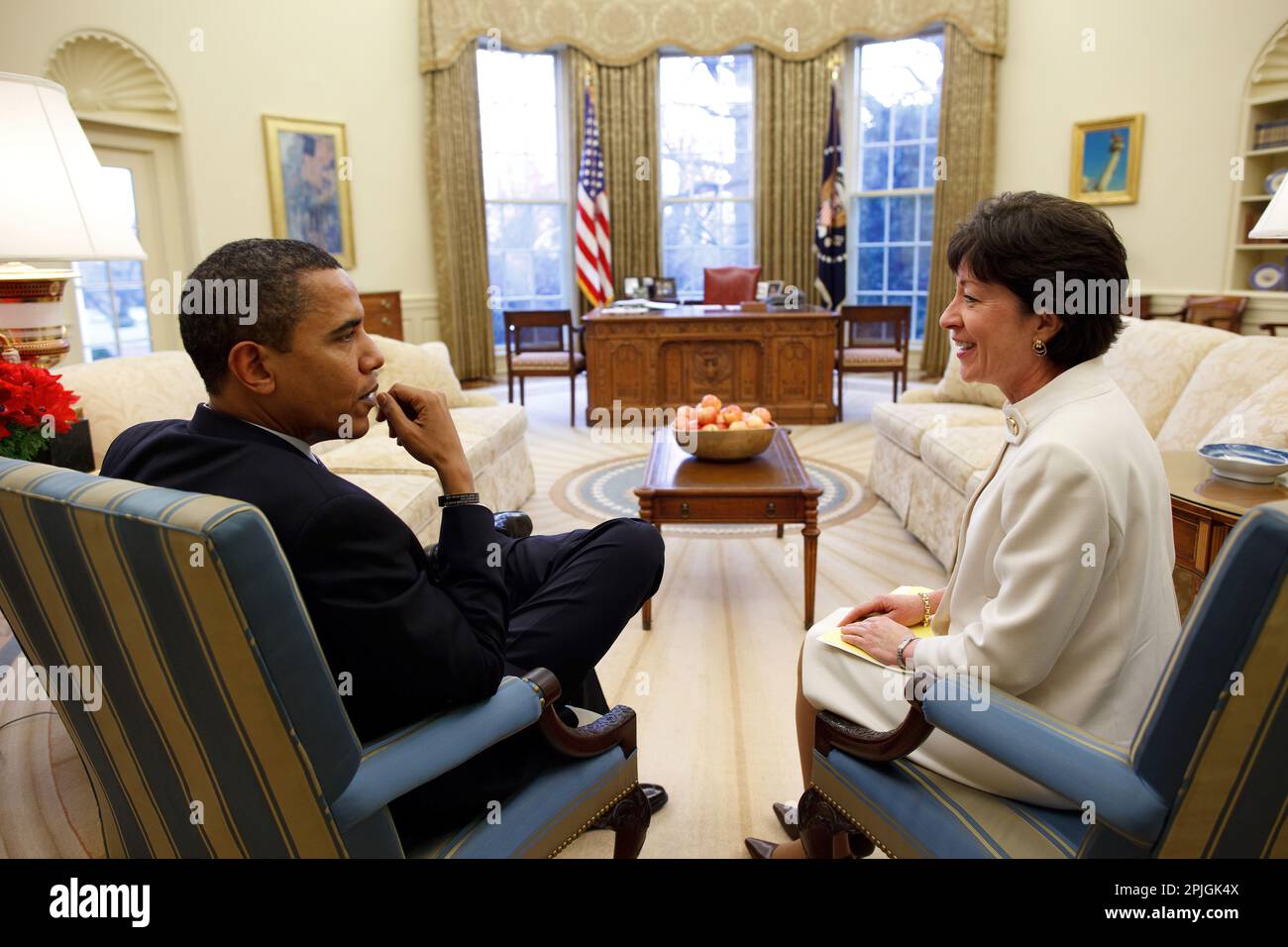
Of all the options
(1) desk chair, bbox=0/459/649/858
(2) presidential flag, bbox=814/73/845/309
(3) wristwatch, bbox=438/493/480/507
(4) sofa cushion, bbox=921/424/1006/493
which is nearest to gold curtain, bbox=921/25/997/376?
(2) presidential flag, bbox=814/73/845/309

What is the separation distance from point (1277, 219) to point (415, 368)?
3.58 m

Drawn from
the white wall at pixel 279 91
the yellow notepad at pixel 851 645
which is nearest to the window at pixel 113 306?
the white wall at pixel 279 91

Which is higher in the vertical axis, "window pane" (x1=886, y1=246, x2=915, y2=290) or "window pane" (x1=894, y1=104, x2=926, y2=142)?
"window pane" (x1=894, y1=104, x2=926, y2=142)

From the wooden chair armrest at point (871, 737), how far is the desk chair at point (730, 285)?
6761 mm

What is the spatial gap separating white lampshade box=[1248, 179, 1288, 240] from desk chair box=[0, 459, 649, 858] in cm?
241

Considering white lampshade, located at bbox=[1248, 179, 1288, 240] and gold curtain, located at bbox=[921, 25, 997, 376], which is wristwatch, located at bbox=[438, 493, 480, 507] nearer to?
white lampshade, located at bbox=[1248, 179, 1288, 240]

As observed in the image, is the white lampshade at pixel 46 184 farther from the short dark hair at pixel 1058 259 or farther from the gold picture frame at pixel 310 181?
the gold picture frame at pixel 310 181

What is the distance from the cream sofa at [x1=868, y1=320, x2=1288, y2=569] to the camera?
9.55 feet

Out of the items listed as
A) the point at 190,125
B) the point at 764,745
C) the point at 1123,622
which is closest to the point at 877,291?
the point at 190,125

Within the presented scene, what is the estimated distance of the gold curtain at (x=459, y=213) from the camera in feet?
27.7

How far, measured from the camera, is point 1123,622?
1.28m

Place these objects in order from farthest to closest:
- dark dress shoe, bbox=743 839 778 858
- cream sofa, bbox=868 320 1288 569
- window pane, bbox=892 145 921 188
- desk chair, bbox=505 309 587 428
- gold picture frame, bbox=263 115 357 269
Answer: window pane, bbox=892 145 921 188
gold picture frame, bbox=263 115 357 269
desk chair, bbox=505 309 587 428
cream sofa, bbox=868 320 1288 569
dark dress shoe, bbox=743 839 778 858

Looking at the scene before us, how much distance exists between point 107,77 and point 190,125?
62 cm

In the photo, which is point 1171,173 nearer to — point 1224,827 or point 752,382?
point 752,382
